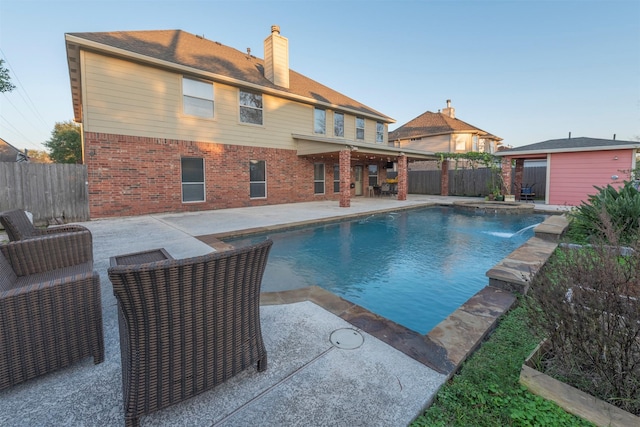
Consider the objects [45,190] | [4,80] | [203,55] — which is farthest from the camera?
[4,80]

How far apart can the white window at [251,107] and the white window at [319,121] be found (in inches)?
120

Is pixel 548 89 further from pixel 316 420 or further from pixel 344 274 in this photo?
pixel 316 420

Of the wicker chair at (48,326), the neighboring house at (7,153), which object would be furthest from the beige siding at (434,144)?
the neighboring house at (7,153)

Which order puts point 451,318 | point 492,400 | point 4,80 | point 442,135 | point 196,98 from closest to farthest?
point 492,400
point 451,318
point 196,98
point 4,80
point 442,135

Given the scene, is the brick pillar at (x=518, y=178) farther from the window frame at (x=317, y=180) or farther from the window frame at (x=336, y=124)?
the window frame at (x=317, y=180)

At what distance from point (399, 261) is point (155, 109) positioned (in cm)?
899

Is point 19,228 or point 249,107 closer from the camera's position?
point 19,228

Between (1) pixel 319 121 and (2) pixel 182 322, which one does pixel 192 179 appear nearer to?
(1) pixel 319 121

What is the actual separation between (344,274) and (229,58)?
1196 cm

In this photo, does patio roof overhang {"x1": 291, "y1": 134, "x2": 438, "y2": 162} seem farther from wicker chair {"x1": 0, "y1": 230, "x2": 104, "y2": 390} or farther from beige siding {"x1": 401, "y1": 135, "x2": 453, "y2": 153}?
beige siding {"x1": 401, "y1": 135, "x2": 453, "y2": 153}

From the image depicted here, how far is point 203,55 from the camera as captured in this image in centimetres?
1156

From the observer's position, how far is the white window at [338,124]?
1498 cm

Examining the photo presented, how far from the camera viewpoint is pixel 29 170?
801cm

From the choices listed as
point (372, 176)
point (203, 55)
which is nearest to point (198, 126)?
point (203, 55)
